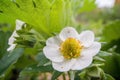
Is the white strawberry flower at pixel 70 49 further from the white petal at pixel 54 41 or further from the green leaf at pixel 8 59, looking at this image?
the green leaf at pixel 8 59

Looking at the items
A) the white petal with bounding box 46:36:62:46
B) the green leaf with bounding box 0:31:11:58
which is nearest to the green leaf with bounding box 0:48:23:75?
the green leaf with bounding box 0:31:11:58

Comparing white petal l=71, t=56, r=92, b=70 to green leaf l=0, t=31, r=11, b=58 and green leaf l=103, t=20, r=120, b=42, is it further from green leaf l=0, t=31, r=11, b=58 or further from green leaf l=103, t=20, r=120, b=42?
green leaf l=103, t=20, r=120, b=42

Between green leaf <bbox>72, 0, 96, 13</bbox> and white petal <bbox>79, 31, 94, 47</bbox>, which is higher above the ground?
green leaf <bbox>72, 0, 96, 13</bbox>

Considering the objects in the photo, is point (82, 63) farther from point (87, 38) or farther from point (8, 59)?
point (8, 59)

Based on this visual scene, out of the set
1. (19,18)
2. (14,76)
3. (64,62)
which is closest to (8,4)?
(19,18)

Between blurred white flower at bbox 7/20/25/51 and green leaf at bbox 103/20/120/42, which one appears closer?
blurred white flower at bbox 7/20/25/51

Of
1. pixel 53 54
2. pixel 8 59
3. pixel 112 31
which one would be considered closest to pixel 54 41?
pixel 53 54

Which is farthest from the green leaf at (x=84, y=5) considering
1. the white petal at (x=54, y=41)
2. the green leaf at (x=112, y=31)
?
the white petal at (x=54, y=41)

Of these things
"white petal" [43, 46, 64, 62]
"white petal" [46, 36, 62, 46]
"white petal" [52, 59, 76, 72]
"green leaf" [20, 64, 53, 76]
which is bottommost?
"green leaf" [20, 64, 53, 76]

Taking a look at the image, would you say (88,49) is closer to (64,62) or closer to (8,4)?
(64,62)
